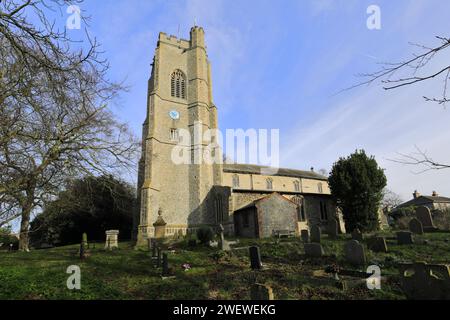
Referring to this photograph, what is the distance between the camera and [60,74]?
459cm

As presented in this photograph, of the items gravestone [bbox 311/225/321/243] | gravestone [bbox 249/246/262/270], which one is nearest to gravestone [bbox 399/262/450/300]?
gravestone [bbox 249/246/262/270]

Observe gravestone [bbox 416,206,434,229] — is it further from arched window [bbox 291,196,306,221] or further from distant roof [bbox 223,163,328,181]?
distant roof [bbox 223,163,328,181]

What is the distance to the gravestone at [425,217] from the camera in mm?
18361

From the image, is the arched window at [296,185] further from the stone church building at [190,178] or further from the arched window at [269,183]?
the stone church building at [190,178]

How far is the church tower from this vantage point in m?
23.9

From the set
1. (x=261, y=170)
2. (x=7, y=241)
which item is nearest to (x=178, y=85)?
(x=261, y=170)

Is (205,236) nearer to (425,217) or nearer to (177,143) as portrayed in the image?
(177,143)

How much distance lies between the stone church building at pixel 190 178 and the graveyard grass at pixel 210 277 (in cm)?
898

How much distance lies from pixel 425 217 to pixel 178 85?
24319mm

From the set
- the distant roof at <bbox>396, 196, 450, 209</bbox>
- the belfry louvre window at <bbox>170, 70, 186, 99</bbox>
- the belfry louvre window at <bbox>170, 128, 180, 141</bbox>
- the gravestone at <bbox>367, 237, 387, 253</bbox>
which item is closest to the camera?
the gravestone at <bbox>367, 237, 387, 253</bbox>

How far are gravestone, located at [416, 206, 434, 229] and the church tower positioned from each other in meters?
15.8

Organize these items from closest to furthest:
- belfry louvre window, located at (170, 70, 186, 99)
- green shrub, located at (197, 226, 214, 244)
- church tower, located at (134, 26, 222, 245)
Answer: green shrub, located at (197, 226, 214, 244), church tower, located at (134, 26, 222, 245), belfry louvre window, located at (170, 70, 186, 99)
